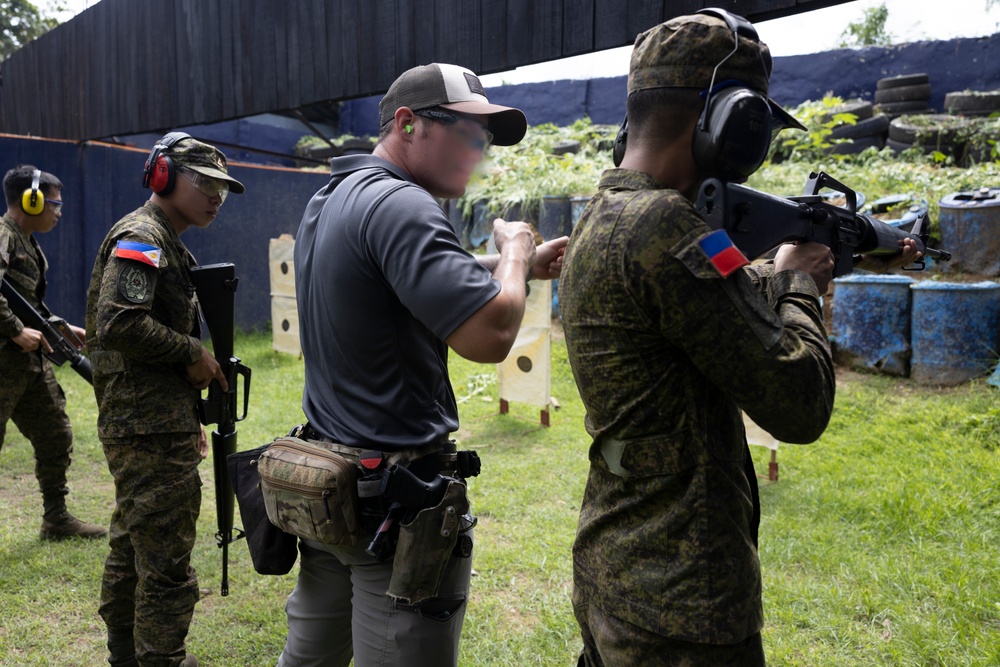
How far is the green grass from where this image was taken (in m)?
3.03

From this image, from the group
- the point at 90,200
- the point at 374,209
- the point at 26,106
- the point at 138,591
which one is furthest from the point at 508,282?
the point at 26,106

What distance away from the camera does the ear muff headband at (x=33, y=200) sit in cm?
425

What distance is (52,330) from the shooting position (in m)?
4.20

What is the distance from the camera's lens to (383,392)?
182 centimetres

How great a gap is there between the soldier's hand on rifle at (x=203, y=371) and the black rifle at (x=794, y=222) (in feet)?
6.97

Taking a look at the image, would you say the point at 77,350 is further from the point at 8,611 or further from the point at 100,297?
the point at 100,297

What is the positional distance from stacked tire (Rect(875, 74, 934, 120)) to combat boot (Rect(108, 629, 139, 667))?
11785 mm

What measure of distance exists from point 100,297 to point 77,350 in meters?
1.98

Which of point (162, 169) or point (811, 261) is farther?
point (162, 169)

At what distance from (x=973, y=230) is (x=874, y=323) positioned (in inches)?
53.2

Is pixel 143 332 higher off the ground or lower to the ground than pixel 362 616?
higher

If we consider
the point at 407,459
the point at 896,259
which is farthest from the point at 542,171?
the point at 407,459

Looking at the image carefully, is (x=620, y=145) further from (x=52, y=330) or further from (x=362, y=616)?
(x=52, y=330)

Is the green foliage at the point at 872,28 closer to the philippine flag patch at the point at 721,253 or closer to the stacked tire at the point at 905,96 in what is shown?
the stacked tire at the point at 905,96
